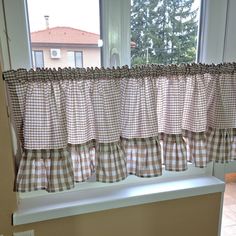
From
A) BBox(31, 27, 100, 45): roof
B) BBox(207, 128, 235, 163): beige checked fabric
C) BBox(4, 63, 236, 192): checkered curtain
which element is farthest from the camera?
BBox(207, 128, 235, 163): beige checked fabric

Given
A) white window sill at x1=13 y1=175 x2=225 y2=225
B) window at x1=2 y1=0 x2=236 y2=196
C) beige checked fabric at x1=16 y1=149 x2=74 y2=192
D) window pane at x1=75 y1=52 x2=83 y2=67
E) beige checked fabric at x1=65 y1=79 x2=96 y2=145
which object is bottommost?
white window sill at x1=13 y1=175 x2=225 y2=225

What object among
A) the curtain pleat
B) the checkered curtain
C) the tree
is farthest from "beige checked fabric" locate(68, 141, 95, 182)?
the tree

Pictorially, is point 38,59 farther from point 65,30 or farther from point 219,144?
point 219,144

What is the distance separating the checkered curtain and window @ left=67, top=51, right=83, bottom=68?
15cm

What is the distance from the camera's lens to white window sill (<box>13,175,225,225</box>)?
3.18 feet

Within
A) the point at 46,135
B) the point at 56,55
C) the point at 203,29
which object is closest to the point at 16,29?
the point at 56,55

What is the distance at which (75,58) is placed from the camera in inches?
40.6

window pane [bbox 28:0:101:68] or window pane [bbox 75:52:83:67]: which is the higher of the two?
window pane [bbox 28:0:101:68]

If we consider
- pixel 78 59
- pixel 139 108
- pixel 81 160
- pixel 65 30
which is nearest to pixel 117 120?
pixel 139 108

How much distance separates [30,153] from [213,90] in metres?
0.81

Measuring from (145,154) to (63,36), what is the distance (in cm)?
60

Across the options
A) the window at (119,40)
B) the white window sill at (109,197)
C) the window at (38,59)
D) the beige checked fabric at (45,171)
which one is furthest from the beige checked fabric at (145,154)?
the window at (38,59)

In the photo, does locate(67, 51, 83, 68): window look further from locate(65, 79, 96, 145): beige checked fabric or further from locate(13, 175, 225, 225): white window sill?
locate(13, 175, 225, 225): white window sill

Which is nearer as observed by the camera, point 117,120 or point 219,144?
point 117,120
